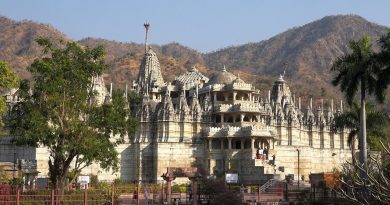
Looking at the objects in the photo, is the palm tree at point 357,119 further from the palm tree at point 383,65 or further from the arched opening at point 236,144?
the palm tree at point 383,65

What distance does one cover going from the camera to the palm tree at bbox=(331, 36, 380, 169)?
43.9m

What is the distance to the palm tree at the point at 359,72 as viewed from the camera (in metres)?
43.9

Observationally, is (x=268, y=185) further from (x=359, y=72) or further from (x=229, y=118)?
(x=229, y=118)

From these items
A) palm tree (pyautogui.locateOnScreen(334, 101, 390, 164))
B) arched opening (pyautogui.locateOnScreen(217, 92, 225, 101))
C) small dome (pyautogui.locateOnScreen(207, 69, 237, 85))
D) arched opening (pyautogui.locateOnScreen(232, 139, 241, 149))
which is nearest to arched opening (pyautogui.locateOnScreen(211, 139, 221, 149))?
arched opening (pyautogui.locateOnScreen(232, 139, 241, 149))

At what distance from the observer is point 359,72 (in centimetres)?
4438

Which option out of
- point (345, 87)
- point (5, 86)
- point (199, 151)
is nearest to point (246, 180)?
point (199, 151)

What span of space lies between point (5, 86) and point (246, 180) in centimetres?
3106

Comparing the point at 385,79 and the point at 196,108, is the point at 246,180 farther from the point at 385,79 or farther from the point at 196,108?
the point at 385,79

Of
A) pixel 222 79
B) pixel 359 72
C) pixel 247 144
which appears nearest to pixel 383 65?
pixel 359 72

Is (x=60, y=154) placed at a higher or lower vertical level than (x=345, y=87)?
lower

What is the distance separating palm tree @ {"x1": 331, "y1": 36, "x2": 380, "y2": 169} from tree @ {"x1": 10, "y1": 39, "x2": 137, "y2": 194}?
53.5ft

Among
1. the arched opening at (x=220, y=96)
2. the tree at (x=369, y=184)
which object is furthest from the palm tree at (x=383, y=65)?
the arched opening at (x=220, y=96)

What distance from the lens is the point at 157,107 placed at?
69312 millimetres

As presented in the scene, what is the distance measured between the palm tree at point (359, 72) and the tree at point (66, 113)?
1632 centimetres
